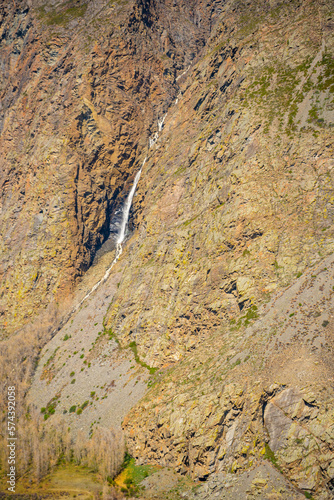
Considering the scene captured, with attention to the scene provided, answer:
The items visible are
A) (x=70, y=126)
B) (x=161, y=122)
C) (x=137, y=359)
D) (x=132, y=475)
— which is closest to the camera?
(x=132, y=475)

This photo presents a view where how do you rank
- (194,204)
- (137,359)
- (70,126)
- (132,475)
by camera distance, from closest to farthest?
(132,475) → (137,359) → (194,204) → (70,126)

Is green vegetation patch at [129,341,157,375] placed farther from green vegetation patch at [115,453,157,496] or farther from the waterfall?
the waterfall

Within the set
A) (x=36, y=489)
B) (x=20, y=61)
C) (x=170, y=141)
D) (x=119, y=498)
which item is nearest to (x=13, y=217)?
(x=170, y=141)

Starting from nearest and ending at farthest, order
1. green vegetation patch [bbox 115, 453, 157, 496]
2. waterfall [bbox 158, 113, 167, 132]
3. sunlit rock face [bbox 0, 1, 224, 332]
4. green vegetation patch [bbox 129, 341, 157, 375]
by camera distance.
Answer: green vegetation patch [bbox 115, 453, 157, 496], green vegetation patch [bbox 129, 341, 157, 375], sunlit rock face [bbox 0, 1, 224, 332], waterfall [bbox 158, 113, 167, 132]

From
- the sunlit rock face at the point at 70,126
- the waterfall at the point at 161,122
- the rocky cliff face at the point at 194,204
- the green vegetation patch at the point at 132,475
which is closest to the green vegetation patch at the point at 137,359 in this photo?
the rocky cliff face at the point at 194,204

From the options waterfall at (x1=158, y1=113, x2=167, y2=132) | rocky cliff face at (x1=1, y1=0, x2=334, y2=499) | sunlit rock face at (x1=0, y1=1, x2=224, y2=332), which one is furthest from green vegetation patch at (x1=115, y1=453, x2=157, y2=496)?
waterfall at (x1=158, y1=113, x2=167, y2=132)

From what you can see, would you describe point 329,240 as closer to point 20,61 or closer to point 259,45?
point 259,45

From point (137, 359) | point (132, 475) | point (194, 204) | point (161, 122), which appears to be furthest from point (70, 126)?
point (132, 475)

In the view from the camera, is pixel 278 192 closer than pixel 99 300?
Yes

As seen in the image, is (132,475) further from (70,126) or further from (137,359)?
→ (70,126)
